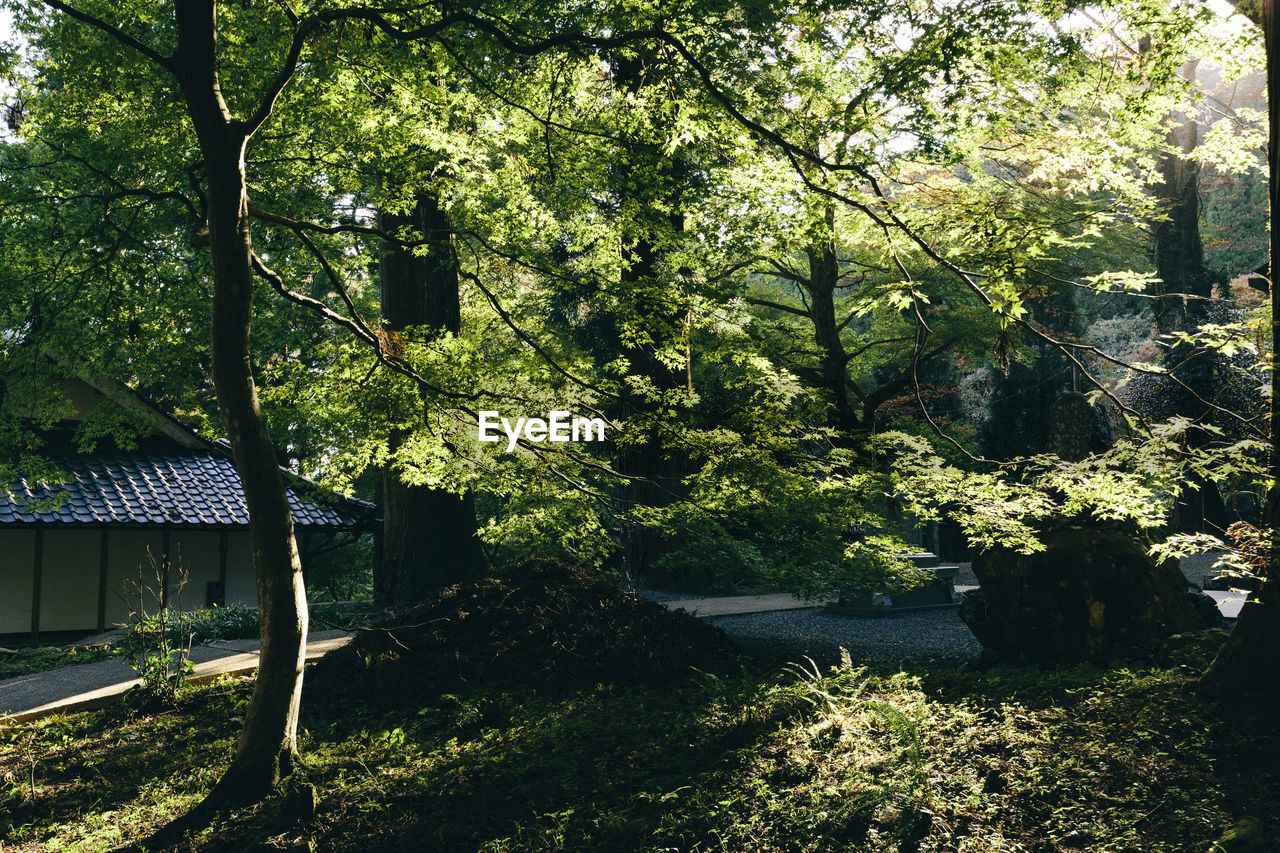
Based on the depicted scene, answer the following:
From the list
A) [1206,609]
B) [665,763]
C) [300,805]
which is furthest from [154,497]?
[1206,609]

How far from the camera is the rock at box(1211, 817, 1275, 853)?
360cm

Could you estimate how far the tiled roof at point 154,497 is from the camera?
506 inches

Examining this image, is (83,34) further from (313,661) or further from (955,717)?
(955,717)

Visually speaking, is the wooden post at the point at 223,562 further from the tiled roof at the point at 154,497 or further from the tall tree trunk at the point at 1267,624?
the tall tree trunk at the point at 1267,624

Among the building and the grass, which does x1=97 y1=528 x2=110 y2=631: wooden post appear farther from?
the grass

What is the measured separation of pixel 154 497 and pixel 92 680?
5.89 metres

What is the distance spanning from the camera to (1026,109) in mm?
6816

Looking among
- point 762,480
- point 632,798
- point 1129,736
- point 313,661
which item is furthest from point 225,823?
point 1129,736

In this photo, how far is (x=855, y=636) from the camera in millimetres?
13242

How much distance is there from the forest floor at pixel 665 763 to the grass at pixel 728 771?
0.02 meters

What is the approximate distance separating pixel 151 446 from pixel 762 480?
13.5 meters

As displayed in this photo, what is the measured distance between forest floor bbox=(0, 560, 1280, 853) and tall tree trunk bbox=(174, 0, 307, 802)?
396mm

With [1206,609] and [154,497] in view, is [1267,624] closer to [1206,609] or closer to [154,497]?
[1206,609]

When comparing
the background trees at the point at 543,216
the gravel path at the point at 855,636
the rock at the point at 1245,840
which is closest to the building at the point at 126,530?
the background trees at the point at 543,216
